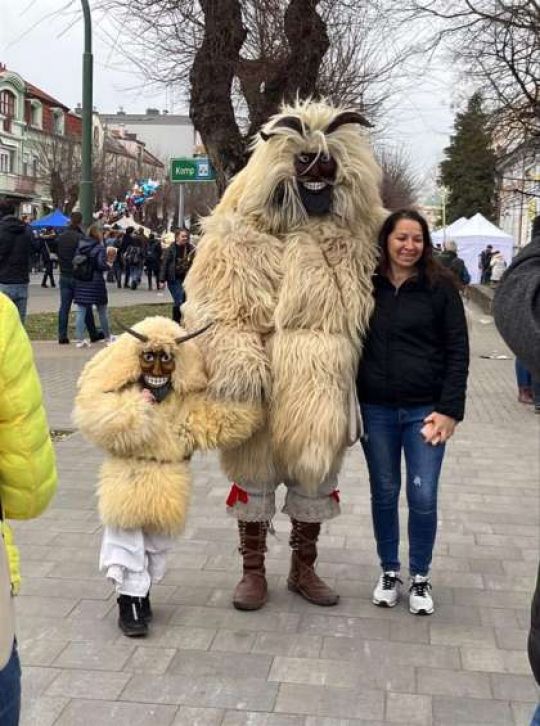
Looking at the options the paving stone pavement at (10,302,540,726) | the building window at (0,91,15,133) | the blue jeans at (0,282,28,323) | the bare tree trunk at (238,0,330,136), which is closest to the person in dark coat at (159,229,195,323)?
the bare tree trunk at (238,0,330,136)

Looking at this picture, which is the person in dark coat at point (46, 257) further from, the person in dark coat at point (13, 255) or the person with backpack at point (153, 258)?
the person in dark coat at point (13, 255)

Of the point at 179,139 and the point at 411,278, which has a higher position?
the point at 179,139

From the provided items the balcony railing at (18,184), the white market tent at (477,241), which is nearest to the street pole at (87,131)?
the white market tent at (477,241)

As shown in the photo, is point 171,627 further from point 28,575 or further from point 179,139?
point 179,139

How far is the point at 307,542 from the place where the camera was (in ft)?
12.8

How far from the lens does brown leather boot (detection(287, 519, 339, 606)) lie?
3.86 metres

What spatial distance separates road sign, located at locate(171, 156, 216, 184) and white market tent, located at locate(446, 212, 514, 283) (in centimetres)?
2193

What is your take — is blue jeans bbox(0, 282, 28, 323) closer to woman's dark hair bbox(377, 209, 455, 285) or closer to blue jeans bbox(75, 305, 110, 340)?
blue jeans bbox(75, 305, 110, 340)

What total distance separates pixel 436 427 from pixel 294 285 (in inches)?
33.4

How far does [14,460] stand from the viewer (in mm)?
1884

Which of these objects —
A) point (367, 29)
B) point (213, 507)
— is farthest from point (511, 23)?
point (213, 507)

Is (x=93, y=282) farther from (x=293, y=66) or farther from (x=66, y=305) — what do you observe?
(x=293, y=66)

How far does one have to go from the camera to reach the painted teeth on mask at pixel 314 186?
138 inches

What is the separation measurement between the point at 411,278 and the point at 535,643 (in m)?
2.00
